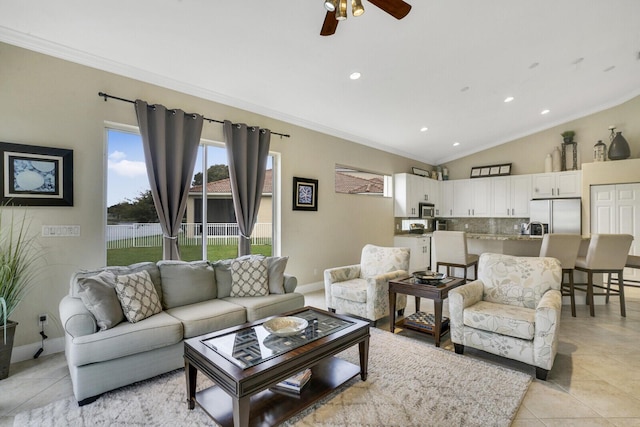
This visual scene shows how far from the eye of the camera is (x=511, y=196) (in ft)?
22.6

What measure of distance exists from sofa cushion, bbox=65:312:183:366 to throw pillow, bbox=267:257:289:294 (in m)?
1.13

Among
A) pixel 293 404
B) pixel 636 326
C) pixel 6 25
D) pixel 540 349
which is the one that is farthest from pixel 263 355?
pixel 636 326

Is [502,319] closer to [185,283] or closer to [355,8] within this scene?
[355,8]

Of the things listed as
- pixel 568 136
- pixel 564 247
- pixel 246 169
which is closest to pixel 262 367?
pixel 246 169

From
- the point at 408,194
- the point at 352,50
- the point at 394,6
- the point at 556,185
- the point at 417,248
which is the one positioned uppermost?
the point at 352,50

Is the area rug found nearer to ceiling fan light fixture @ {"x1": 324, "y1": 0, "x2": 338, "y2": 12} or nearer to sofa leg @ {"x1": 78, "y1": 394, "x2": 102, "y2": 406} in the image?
sofa leg @ {"x1": 78, "y1": 394, "x2": 102, "y2": 406}

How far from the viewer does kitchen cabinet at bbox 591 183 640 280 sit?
534cm

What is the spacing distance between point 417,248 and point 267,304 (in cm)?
453

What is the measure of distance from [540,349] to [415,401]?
1116 mm

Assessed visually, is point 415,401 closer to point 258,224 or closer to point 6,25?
point 258,224

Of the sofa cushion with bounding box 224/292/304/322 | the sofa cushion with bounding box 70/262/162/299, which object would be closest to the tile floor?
the sofa cushion with bounding box 70/262/162/299

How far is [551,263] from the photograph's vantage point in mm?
3000

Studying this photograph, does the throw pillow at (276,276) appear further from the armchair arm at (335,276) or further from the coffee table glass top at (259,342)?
the coffee table glass top at (259,342)

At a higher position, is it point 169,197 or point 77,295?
point 169,197
